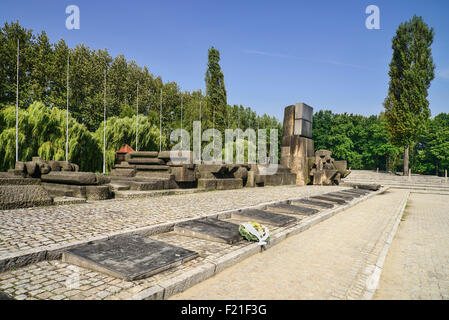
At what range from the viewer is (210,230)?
4.98 m

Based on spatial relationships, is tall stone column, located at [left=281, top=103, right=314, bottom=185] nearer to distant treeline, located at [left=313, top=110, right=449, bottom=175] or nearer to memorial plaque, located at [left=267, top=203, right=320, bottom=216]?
memorial plaque, located at [left=267, top=203, right=320, bottom=216]

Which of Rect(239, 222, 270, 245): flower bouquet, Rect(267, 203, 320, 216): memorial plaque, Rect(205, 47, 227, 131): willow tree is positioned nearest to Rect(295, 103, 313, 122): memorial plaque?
Rect(267, 203, 320, 216): memorial plaque

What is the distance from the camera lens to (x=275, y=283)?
3211 mm

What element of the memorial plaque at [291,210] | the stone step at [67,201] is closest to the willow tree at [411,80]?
the memorial plaque at [291,210]

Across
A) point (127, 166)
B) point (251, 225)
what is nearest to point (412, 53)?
point (127, 166)

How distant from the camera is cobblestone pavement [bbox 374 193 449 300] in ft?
10.5

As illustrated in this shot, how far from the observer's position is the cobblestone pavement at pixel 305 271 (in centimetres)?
296

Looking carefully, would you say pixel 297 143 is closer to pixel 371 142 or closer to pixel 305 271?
pixel 305 271

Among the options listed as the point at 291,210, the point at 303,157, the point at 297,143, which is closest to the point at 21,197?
the point at 291,210

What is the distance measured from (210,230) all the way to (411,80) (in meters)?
33.5

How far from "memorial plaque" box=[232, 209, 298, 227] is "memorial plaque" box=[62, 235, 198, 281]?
8.97 ft

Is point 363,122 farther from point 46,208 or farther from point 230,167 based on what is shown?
point 46,208

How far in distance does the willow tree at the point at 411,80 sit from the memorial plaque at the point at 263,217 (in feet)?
97.7

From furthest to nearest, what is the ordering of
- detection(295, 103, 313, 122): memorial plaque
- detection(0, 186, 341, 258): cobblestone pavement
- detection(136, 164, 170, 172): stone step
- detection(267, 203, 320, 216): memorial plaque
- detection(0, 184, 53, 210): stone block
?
detection(295, 103, 313, 122): memorial plaque, detection(136, 164, 170, 172): stone step, detection(267, 203, 320, 216): memorial plaque, detection(0, 184, 53, 210): stone block, detection(0, 186, 341, 258): cobblestone pavement
